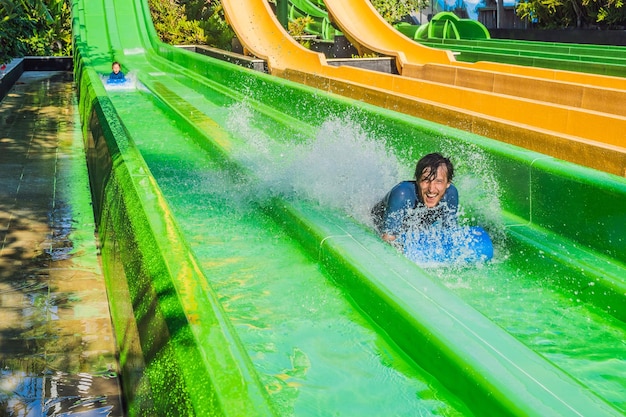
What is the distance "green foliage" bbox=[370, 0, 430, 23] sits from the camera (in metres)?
19.5

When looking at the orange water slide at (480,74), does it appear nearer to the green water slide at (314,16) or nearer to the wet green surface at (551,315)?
the wet green surface at (551,315)

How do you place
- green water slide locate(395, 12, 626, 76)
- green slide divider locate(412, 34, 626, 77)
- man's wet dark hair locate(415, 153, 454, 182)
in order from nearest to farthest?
man's wet dark hair locate(415, 153, 454, 182) → green slide divider locate(412, 34, 626, 77) → green water slide locate(395, 12, 626, 76)

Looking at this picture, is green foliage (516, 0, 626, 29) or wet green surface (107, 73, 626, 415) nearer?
wet green surface (107, 73, 626, 415)

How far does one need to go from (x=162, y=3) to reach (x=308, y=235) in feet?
53.2

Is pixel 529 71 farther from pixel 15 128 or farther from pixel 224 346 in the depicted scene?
pixel 224 346


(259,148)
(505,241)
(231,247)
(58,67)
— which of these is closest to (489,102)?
(259,148)

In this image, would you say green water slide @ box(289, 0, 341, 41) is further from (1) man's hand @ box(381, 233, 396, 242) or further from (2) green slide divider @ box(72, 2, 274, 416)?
(2) green slide divider @ box(72, 2, 274, 416)

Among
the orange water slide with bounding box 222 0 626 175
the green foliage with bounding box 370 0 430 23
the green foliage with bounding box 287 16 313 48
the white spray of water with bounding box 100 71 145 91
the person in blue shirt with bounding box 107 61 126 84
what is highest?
the green foliage with bounding box 370 0 430 23

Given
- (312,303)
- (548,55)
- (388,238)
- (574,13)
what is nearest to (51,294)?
(312,303)

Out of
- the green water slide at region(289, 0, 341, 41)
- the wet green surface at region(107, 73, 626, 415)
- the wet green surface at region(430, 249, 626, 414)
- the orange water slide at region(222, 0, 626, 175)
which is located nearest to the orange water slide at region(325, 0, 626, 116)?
the orange water slide at region(222, 0, 626, 175)

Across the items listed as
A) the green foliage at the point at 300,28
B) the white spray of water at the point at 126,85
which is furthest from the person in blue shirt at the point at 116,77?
the green foliage at the point at 300,28

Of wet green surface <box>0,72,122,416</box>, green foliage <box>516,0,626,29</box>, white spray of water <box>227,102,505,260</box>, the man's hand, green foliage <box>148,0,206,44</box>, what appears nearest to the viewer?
wet green surface <box>0,72,122,416</box>

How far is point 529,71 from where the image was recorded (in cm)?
989

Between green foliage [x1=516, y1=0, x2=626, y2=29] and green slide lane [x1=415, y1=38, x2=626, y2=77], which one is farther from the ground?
green foliage [x1=516, y1=0, x2=626, y2=29]
